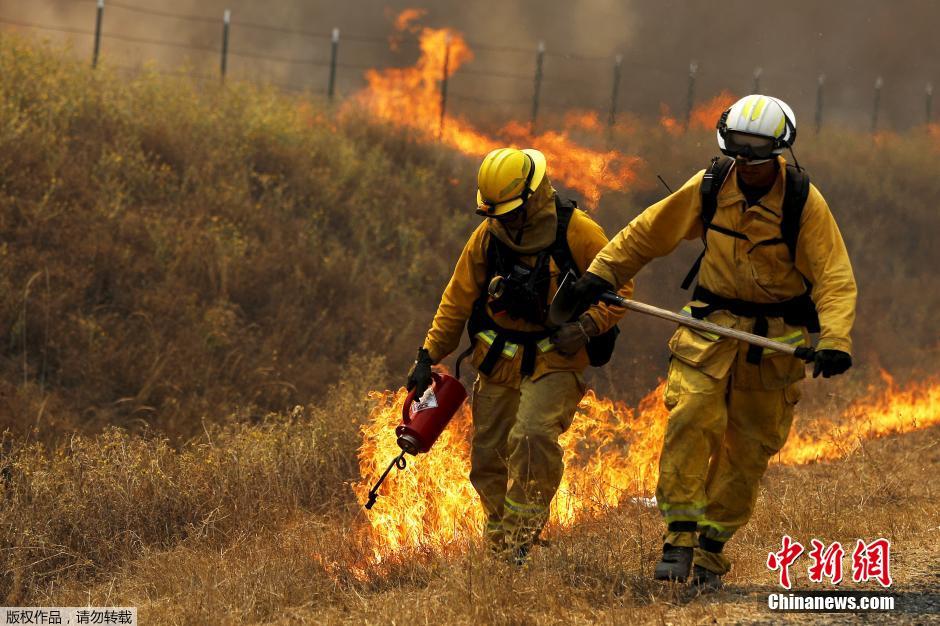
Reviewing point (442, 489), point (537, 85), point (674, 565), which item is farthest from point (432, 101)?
point (674, 565)

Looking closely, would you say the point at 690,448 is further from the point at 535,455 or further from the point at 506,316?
the point at 506,316

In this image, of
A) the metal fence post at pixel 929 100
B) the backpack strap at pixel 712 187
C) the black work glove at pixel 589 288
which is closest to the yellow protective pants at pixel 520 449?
the black work glove at pixel 589 288

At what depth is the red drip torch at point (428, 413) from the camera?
229 inches

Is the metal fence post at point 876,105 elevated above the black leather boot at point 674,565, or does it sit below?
above

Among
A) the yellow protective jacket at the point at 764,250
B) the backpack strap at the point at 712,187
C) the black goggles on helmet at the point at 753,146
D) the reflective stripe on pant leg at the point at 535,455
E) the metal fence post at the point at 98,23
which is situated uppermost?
the metal fence post at the point at 98,23

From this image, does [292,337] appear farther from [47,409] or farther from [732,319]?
[732,319]

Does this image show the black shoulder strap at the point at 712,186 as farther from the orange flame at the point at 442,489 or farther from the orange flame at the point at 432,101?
the orange flame at the point at 432,101

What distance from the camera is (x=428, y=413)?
5859 mm

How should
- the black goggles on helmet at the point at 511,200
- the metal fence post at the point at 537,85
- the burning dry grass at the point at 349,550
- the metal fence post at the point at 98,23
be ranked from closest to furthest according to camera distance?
1. the burning dry grass at the point at 349,550
2. the black goggles on helmet at the point at 511,200
3. the metal fence post at the point at 537,85
4. the metal fence post at the point at 98,23

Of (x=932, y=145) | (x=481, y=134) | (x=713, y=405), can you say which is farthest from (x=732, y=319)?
(x=932, y=145)

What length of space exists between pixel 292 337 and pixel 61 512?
453 centimetres

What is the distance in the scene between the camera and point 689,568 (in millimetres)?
4828

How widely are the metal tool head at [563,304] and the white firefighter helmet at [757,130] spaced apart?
922 mm

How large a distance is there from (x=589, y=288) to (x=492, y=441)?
994 mm
